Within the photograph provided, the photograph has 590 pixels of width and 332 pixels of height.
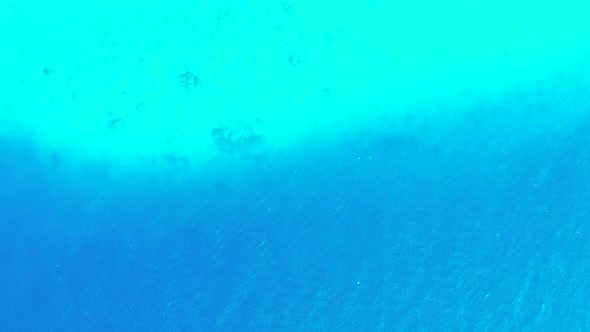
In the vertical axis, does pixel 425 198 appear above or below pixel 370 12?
below

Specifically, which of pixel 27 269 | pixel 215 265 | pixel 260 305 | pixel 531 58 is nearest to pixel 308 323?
pixel 260 305

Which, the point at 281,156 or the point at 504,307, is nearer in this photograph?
the point at 504,307

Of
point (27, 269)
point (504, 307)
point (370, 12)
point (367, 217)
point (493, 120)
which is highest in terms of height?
point (27, 269)

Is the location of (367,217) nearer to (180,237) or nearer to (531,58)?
(180,237)

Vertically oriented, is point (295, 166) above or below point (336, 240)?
above
